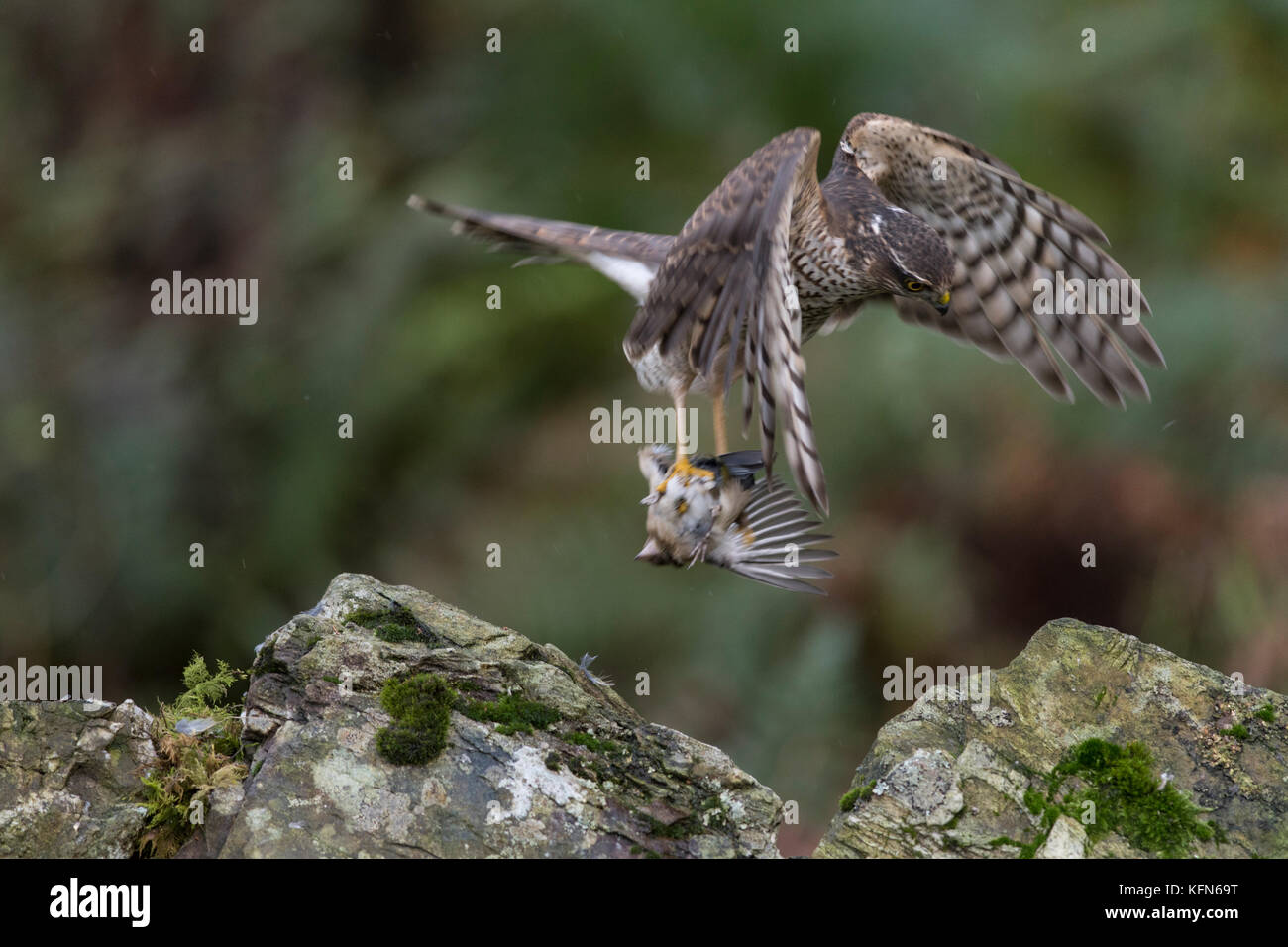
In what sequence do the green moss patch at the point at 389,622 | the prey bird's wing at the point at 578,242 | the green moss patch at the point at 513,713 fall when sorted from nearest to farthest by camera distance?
the green moss patch at the point at 513,713, the green moss patch at the point at 389,622, the prey bird's wing at the point at 578,242

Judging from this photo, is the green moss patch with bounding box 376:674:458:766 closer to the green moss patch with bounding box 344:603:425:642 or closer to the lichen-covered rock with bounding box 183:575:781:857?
the lichen-covered rock with bounding box 183:575:781:857

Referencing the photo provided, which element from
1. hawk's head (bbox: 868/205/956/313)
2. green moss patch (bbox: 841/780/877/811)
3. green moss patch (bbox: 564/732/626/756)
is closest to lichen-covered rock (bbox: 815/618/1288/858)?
green moss patch (bbox: 841/780/877/811)

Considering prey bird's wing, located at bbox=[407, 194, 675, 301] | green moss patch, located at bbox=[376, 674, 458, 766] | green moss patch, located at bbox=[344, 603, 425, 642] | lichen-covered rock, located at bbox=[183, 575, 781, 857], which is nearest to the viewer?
lichen-covered rock, located at bbox=[183, 575, 781, 857]

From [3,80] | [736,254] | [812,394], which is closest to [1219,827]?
[736,254]

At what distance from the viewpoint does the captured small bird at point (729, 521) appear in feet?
12.3

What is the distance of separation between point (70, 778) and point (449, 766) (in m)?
0.88

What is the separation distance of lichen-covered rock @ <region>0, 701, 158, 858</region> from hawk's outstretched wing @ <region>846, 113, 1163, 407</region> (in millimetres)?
2869

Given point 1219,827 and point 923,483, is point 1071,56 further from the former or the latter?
point 1219,827

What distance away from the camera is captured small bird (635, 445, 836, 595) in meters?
3.76

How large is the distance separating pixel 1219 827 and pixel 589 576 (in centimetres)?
334

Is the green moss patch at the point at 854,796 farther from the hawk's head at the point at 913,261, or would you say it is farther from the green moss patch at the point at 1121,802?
the hawk's head at the point at 913,261

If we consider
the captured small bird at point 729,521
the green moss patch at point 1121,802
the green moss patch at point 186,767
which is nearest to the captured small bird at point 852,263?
the captured small bird at point 729,521

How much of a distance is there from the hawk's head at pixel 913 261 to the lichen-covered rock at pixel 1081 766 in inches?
42.7

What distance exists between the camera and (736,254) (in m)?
3.63
